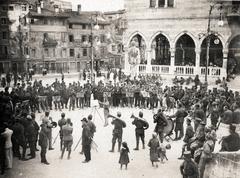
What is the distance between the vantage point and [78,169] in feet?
36.4

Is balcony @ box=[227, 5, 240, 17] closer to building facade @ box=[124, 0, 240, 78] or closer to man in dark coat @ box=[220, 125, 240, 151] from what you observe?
Result: building facade @ box=[124, 0, 240, 78]

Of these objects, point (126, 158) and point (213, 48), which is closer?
point (126, 158)

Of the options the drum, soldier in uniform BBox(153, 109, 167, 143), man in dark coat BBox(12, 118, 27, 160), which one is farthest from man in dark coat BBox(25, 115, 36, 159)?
the drum

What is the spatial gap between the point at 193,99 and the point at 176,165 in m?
6.85

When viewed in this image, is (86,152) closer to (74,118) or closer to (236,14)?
(74,118)

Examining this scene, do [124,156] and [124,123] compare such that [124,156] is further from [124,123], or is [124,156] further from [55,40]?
[55,40]

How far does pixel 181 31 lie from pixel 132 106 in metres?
10.9

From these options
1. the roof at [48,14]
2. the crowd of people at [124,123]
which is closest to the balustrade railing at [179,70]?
the crowd of people at [124,123]

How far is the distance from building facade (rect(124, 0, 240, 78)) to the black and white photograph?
9 cm

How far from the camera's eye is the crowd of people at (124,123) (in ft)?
35.1

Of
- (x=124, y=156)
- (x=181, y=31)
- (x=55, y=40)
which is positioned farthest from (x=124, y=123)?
(x=55, y=40)

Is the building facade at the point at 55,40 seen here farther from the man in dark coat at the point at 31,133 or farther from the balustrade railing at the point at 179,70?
the man in dark coat at the point at 31,133

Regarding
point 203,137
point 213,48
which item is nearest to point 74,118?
point 203,137

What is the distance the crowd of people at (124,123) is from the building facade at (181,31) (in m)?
7.72
